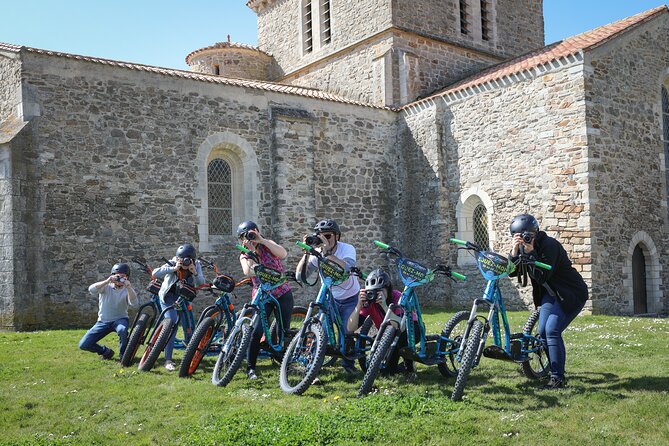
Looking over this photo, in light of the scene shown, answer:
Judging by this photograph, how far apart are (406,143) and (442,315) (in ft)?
18.9

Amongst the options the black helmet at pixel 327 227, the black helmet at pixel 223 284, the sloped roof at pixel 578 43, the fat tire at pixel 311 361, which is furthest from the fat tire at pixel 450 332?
the sloped roof at pixel 578 43

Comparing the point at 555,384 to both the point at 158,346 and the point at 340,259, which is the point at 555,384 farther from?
the point at 158,346

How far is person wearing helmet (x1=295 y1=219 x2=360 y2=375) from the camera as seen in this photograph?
6.56 m

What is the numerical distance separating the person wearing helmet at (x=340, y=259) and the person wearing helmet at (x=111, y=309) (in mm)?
2719

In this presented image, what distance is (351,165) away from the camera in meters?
17.0

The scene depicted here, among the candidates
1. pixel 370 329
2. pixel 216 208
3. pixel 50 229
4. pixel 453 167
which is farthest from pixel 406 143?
pixel 370 329

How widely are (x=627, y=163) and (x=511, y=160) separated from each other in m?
2.51

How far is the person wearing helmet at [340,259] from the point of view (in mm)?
6559

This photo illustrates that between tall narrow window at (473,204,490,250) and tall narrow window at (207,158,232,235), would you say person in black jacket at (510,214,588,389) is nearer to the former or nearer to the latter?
tall narrow window at (473,204,490,250)

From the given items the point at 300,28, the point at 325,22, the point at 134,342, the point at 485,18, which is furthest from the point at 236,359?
the point at 485,18

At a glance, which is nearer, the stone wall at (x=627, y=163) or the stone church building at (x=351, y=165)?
the stone church building at (x=351, y=165)

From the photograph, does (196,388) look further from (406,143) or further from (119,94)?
(406,143)

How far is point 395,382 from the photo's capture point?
250 inches

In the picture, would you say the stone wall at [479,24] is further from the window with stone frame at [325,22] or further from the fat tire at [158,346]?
the fat tire at [158,346]
